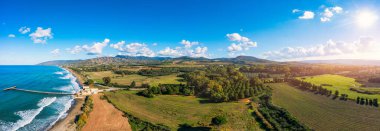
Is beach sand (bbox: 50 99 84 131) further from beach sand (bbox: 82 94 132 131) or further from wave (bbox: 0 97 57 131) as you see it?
wave (bbox: 0 97 57 131)

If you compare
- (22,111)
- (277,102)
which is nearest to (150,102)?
(22,111)

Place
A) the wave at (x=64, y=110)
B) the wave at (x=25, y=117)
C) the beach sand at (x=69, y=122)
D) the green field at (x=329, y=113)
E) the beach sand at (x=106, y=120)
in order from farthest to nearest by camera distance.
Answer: the wave at (x=64, y=110) < the green field at (x=329, y=113) < the wave at (x=25, y=117) < the beach sand at (x=106, y=120) < the beach sand at (x=69, y=122)

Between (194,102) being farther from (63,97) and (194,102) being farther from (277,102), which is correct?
(63,97)

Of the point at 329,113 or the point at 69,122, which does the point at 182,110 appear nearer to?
the point at 69,122

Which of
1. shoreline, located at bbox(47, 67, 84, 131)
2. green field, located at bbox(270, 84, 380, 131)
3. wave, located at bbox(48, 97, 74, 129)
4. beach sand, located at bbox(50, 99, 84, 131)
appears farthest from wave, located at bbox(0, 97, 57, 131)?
green field, located at bbox(270, 84, 380, 131)

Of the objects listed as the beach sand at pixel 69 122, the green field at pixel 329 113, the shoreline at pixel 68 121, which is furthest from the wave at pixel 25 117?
the green field at pixel 329 113

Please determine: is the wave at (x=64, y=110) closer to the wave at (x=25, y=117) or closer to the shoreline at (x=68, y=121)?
the shoreline at (x=68, y=121)
